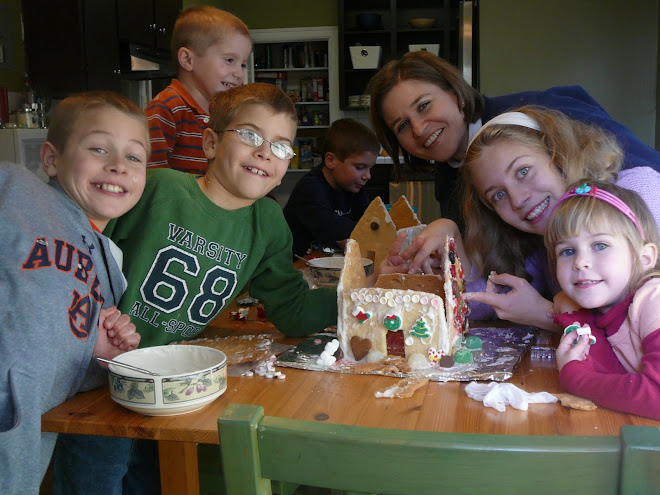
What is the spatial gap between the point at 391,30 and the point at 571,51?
1.70 meters

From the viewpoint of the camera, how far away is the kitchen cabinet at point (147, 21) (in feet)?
15.8

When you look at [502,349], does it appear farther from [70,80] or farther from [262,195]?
[70,80]

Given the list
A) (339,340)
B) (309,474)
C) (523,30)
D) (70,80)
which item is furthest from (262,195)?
(523,30)

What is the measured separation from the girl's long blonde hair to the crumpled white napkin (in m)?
0.53

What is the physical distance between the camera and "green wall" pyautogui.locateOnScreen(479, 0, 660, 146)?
18.9ft

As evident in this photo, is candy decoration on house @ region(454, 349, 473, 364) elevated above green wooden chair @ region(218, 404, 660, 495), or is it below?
below

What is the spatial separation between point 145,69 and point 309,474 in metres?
4.77

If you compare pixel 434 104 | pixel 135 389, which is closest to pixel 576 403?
pixel 135 389

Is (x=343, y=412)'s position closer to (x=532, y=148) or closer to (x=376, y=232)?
(x=532, y=148)

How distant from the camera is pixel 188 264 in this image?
139cm

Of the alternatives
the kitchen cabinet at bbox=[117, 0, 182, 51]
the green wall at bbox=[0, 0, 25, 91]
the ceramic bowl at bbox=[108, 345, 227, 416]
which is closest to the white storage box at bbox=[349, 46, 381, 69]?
the kitchen cabinet at bbox=[117, 0, 182, 51]

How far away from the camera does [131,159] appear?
1.31 m

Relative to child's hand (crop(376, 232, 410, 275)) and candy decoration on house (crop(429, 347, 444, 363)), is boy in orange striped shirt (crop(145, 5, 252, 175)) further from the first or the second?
candy decoration on house (crop(429, 347, 444, 363))

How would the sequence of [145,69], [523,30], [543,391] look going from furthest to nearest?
[523,30]
[145,69]
[543,391]
